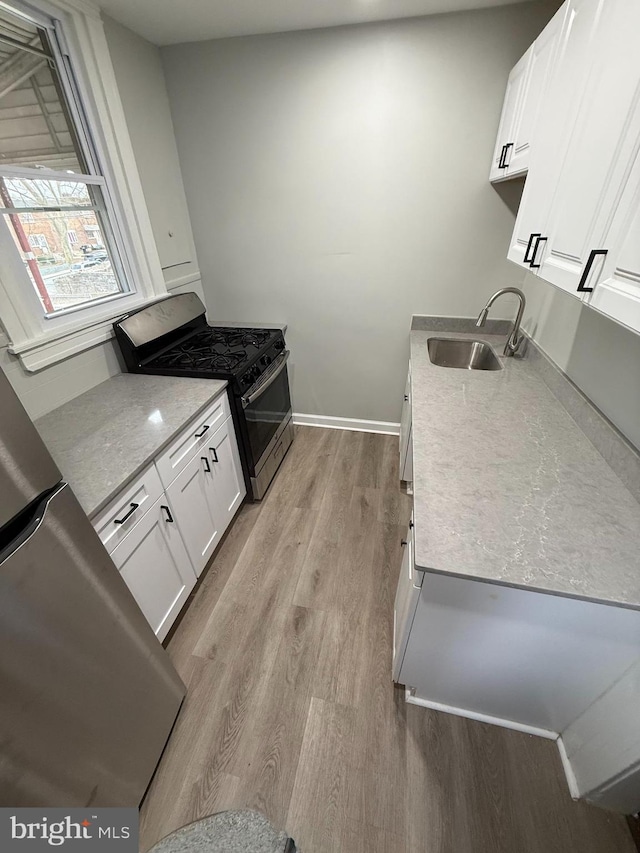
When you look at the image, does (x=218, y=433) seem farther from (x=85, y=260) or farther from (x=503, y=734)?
(x=503, y=734)

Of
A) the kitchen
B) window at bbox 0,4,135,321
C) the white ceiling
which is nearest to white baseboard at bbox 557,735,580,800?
the kitchen

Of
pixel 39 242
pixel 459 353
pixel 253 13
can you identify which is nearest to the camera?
pixel 39 242

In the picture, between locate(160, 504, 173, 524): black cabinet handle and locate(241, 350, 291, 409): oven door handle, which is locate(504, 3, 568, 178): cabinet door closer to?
locate(241, 350, 291, 409): oven door handle

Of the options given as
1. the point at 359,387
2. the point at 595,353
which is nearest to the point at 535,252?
the point at 595,353

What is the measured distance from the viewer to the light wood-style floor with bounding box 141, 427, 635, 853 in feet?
3.49

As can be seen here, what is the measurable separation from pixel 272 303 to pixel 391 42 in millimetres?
1525

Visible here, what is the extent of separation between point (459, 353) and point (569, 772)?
2024 mm

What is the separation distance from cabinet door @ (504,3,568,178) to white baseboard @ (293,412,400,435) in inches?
70.1

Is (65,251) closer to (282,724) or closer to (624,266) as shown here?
(624,266)

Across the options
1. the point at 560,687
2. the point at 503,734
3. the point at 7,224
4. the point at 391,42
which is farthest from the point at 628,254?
the point at 7,224

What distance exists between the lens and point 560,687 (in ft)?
3.49

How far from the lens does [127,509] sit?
117cm

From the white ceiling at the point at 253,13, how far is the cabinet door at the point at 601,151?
1233 millimetres

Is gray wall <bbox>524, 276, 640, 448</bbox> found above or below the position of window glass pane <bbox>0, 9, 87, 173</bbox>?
below
